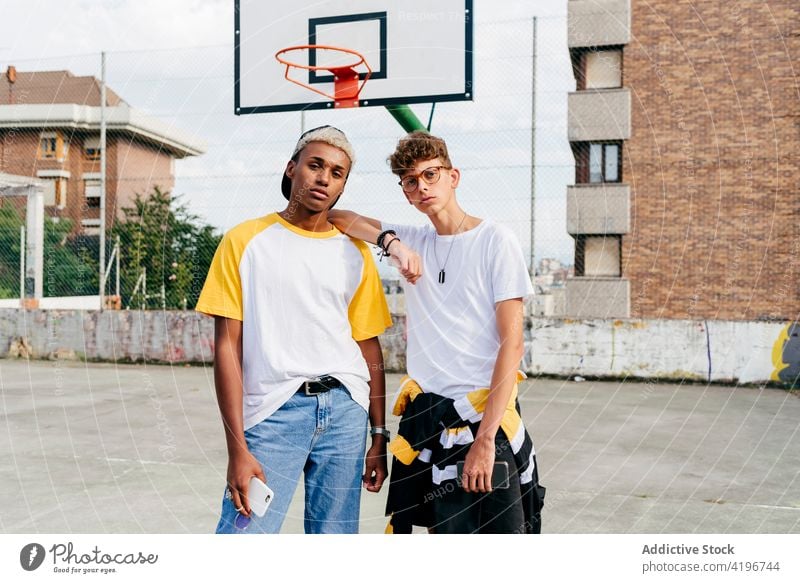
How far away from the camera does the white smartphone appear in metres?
1.92

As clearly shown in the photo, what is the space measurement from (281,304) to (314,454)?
1.31ft

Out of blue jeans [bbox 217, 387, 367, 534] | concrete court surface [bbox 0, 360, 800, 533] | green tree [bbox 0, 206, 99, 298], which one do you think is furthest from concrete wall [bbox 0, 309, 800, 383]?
blue jeans [bbox 217, 387, 367, 534]

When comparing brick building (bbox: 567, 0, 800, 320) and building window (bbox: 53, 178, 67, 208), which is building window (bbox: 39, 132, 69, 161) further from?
brick building (bbox: 567, 0, 800, 320)

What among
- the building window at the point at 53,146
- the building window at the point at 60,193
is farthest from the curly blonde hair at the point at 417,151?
the building window at the point at 60,193

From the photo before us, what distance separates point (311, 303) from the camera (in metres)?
1.95

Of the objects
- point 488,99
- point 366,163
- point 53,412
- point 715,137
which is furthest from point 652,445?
point 715,137

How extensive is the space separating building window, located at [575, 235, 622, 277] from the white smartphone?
33.7ft

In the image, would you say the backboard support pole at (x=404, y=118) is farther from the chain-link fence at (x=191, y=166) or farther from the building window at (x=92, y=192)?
the building window at (x=92, y=192)

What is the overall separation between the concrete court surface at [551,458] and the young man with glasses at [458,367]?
1522mm

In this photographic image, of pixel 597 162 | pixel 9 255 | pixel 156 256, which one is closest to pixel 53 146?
pixel 9 255

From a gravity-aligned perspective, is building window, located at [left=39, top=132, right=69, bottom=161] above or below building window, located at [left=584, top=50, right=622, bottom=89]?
below

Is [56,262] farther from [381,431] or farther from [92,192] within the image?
[381,431]
